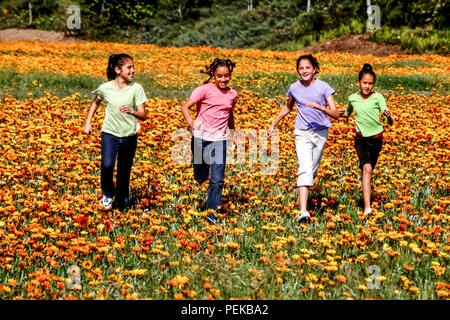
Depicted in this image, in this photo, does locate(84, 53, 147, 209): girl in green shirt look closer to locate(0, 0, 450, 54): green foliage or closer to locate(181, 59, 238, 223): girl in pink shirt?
locate(181, 59, 238, 223): girl in pink shirt

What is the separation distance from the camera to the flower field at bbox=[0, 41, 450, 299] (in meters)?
3.59

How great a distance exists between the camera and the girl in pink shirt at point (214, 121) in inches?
204

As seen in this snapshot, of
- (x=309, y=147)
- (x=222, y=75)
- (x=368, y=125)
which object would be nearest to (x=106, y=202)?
(x=222, y=75)

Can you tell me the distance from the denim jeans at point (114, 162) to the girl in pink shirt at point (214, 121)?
749 millimetres

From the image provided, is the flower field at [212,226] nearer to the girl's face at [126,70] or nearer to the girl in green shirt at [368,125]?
the girl in green shirt at [368,125]

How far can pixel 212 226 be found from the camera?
436 cm

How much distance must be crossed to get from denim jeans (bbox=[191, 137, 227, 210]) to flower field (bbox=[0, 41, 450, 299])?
216 mm

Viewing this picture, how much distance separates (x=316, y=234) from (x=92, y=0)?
4349 centimetres

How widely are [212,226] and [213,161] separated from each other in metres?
1.09
